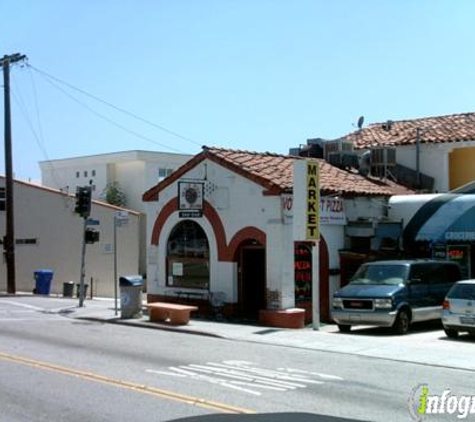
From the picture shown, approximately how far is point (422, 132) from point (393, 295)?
1382 cm

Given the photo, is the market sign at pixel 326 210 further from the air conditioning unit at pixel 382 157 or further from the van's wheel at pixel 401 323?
the air conditioning unit at pixel 382 157

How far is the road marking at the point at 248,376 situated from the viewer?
10.4 metres

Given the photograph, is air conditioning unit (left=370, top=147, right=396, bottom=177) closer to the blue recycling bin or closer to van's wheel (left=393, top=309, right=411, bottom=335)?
van's wheel (left=393, top=309, right=411, bottom=335)

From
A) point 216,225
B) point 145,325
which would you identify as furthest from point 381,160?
point 145,325

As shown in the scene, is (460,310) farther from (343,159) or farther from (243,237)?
(343,159)

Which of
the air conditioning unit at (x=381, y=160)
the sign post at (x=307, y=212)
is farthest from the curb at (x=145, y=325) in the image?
the air conditioning unit at (x=381, y=160)

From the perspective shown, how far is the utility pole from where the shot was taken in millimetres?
33656

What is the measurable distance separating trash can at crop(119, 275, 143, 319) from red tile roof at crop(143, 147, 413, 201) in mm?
4034

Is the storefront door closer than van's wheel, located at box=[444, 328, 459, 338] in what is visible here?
No

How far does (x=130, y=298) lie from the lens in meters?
21.7

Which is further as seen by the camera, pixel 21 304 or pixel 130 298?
pixel 21 304

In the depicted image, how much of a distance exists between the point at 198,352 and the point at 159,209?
10948mm

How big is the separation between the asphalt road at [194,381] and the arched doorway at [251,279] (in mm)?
5682

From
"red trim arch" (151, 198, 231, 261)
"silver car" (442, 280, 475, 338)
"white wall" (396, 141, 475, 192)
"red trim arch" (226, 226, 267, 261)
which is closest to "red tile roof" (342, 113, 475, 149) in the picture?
"white wall" (396, 141, 475, 192)
